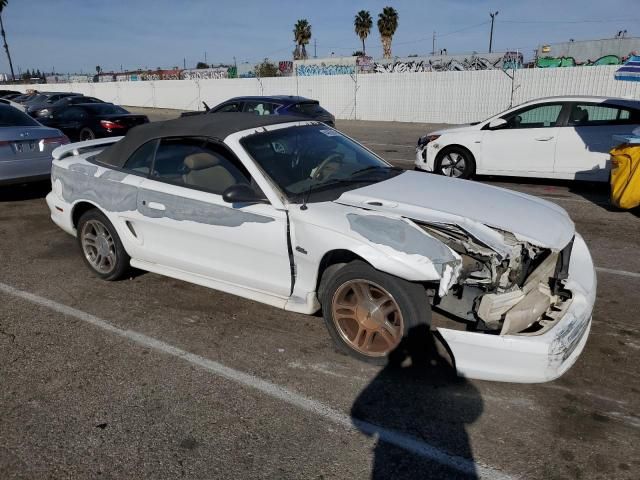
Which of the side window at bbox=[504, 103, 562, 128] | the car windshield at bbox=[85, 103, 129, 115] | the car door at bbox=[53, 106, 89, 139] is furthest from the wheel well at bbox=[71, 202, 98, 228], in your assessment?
the car windshield at bbox=[85, 103, 129, 115]

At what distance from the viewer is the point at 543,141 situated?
9.05 m

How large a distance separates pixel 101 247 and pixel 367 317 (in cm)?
294

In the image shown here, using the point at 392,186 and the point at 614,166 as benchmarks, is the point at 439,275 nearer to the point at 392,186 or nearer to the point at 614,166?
the point at 392,186

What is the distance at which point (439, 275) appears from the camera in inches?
120

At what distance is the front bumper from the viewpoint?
9.67 feet

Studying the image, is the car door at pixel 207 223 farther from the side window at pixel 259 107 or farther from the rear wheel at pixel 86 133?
the rear wheel at pixel 86 133

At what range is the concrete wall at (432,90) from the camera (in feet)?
66.1

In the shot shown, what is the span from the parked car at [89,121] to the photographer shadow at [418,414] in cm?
1280

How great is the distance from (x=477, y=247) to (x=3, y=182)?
303 inches

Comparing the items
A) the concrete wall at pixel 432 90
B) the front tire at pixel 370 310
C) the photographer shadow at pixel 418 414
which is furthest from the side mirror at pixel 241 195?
the concrete wall at pixel 432 90

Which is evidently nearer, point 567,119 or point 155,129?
point 155,129

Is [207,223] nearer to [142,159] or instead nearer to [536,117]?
[142,159]

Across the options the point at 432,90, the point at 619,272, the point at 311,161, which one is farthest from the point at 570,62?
the point at 311,161

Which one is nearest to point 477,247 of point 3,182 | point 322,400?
point 322,400
